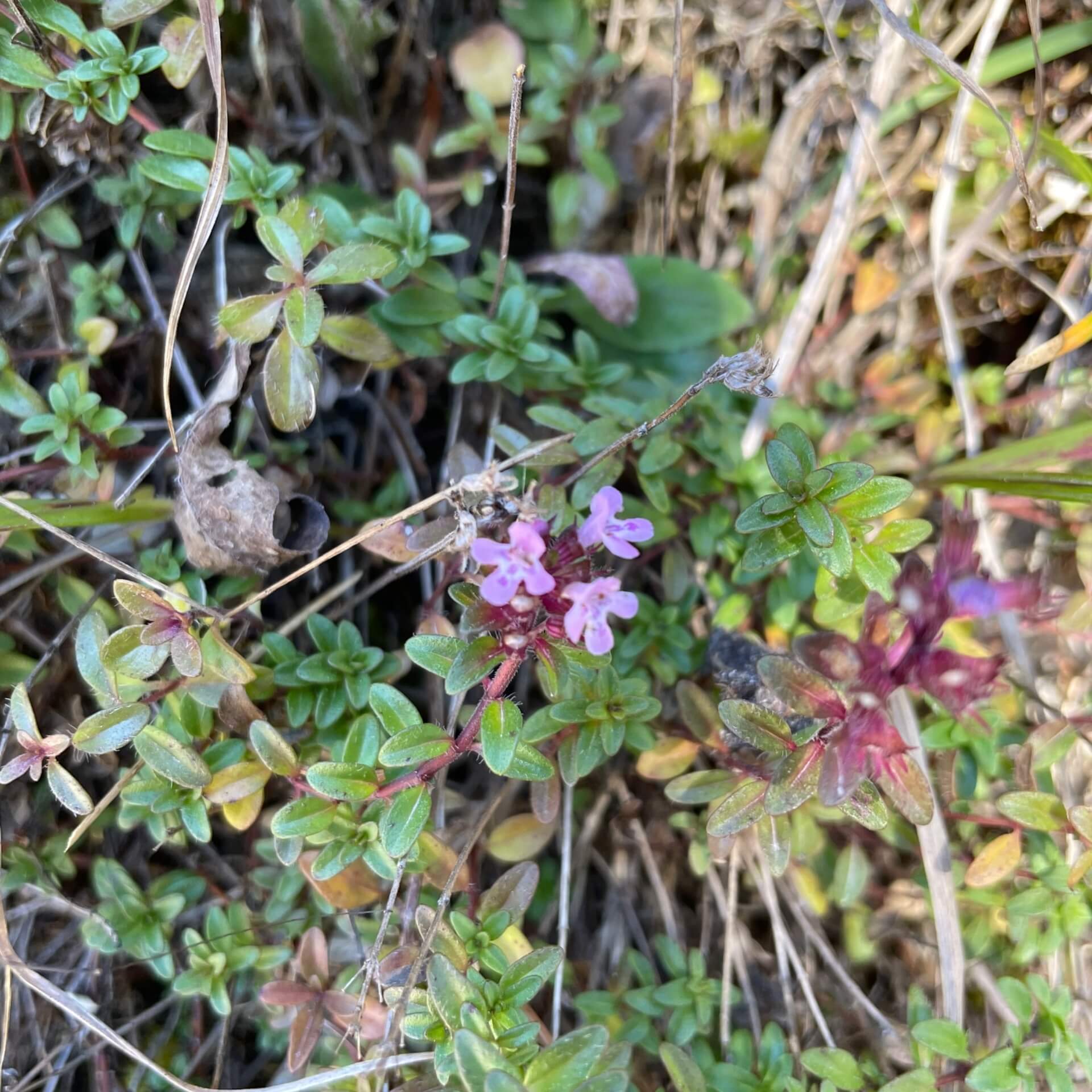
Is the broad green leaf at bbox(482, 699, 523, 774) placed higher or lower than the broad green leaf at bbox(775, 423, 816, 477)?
lower

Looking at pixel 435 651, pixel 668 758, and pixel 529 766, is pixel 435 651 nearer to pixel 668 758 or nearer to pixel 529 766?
pixel 529 766

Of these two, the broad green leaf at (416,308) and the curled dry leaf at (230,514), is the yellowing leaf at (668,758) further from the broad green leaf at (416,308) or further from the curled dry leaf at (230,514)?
the broad green leaf at (416,308)

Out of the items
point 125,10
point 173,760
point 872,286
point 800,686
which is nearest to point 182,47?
point 125,10

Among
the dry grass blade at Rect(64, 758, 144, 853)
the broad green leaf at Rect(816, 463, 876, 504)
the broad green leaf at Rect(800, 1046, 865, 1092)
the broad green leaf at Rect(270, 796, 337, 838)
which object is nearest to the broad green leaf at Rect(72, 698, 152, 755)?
the dry grass blade at Rect(64, 758, 144, 853)

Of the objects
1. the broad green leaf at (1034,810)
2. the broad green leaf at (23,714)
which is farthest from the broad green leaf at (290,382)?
the broad green leaf at (1034,810)

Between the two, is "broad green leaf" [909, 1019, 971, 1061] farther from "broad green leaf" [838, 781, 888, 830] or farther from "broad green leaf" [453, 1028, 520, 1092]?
"broad green leaf" [453, 1028, 520, 1092]

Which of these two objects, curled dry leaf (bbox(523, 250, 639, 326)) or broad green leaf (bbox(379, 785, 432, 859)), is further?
curled dry leaf (bbox(523, 250, 639, 326))
